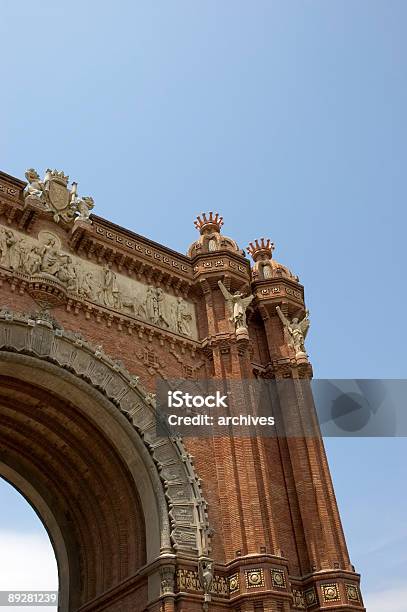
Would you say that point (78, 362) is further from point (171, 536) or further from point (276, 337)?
point (276, 337)

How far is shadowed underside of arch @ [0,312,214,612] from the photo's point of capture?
15.1 meters

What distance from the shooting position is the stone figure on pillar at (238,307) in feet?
60.2

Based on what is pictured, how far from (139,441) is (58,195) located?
642 cm

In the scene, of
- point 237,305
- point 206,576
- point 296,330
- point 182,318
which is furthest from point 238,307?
point 206,576

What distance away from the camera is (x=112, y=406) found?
15.8m

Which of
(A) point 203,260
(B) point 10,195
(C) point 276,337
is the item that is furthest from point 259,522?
(B) point 10,195

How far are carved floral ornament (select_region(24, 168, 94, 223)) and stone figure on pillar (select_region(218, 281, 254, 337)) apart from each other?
4.14 metres

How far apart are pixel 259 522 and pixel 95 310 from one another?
6075 millimetres

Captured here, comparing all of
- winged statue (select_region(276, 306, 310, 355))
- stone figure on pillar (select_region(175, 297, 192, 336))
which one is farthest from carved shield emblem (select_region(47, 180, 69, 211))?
winged statue (select_region(276, 306, 310, 355))

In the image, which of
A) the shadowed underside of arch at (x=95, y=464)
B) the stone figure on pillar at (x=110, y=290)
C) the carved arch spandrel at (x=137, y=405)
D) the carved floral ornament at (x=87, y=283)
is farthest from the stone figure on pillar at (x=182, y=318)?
the shadowed underside of arch at (x=95, y=464)

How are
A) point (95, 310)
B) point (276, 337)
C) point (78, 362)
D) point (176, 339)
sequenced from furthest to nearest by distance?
point (276, 337) < point (176, 339) < point (95, 310) < point (78, 362)

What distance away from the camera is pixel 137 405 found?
16.1 m

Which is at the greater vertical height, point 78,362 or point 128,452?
point 78,362

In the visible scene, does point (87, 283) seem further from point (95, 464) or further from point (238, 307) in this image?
point (95, 464)
